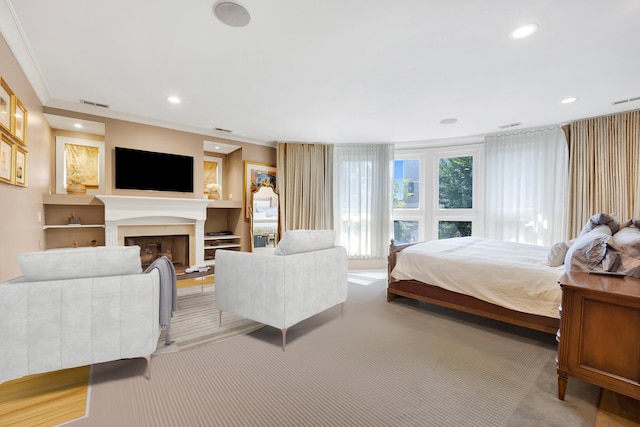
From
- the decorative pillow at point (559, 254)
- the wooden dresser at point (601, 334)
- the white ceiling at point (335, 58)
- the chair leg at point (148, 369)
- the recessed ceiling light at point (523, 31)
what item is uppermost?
the white ceiling at point (335, 58)

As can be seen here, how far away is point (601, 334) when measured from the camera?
61.8 inches

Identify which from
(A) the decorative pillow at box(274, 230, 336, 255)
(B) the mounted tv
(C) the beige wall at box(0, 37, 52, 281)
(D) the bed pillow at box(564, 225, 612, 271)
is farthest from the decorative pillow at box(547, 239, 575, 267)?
(B) the mounted tv

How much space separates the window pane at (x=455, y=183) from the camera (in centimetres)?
565

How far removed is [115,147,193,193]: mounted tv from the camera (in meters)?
4.31

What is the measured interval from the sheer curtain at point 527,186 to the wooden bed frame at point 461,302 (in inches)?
98.4

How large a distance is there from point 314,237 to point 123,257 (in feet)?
4.95

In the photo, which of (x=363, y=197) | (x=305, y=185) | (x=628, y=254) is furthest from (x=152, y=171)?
(x=628, y=254)

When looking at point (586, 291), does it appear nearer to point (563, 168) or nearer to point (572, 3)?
point (572, 3)

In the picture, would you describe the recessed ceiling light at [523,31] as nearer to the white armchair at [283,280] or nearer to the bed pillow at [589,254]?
the bed pillow at [589,254]

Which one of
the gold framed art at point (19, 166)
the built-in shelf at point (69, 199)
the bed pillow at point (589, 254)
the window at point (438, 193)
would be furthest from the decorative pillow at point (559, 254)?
the built-in shelf at point (69, 199)

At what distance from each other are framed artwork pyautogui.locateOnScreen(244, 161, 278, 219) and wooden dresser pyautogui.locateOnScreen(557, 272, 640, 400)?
4.90m

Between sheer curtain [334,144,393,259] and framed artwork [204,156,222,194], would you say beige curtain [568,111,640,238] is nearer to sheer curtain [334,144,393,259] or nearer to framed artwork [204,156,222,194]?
sheer curtain [334,144,393,259]

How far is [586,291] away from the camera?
1.59 meters

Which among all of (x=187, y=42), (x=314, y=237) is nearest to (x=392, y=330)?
(x=314, y=237)
